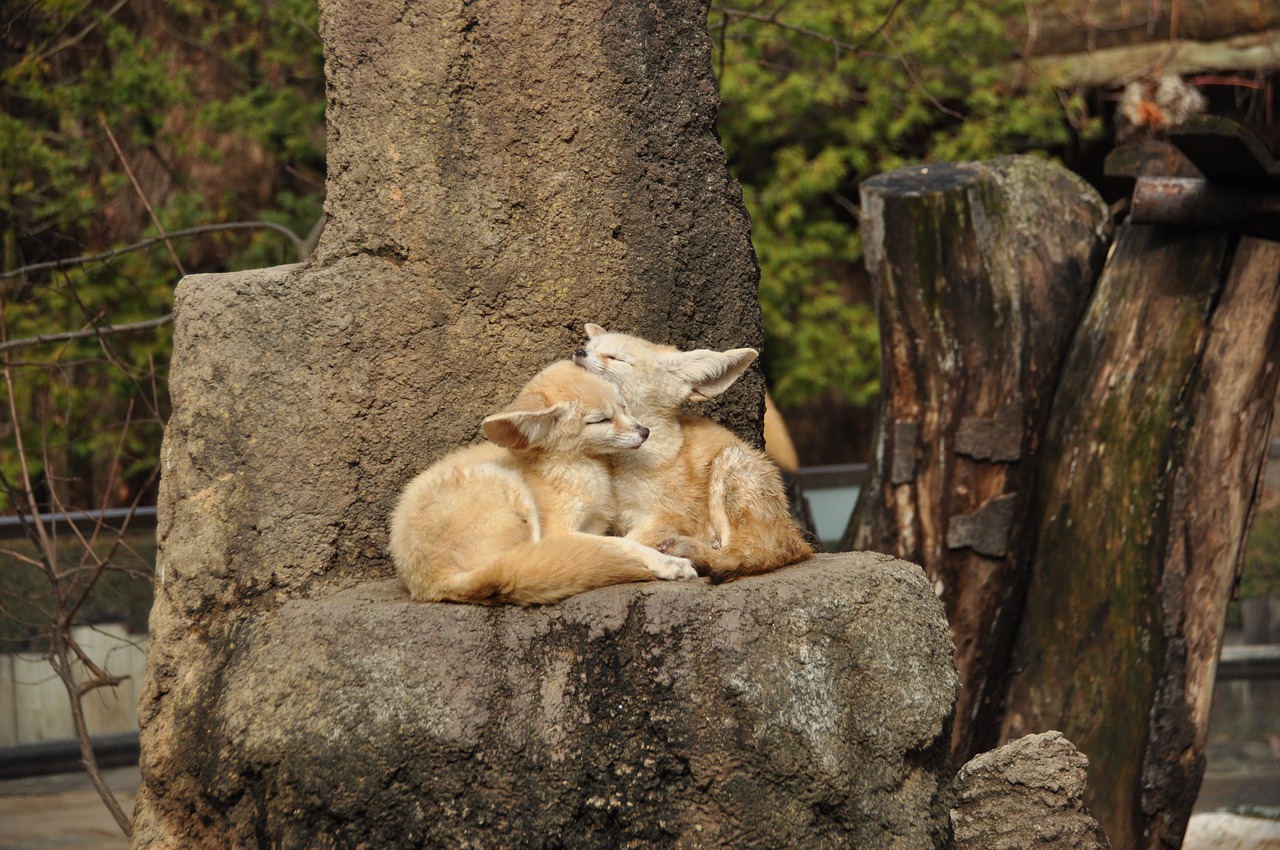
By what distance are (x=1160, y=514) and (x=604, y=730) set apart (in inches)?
147

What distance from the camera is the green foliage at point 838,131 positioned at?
12.5 metres

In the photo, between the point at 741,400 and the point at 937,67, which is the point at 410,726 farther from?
the point at 937,67

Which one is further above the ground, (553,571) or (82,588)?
(553,571)

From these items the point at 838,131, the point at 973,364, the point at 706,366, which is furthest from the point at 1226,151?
the point at 838,131

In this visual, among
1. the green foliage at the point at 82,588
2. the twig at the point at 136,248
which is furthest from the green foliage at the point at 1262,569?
the green foliage at the point at 82,588

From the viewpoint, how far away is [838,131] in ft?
43.4

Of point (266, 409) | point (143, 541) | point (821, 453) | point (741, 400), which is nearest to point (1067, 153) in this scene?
point (821, 453)

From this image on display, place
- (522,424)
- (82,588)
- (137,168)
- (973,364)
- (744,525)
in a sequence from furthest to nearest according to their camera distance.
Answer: (137,168) < (82,588) < (973,364) < (744,525) < (522,424)

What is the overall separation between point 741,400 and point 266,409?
4.55ft

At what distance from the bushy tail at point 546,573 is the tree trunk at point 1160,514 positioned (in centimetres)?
354

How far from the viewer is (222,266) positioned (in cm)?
1252

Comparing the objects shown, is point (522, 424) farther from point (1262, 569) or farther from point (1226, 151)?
point (1262, 569)

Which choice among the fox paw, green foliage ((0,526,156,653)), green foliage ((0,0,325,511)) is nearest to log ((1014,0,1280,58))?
green foliage ((0,0,325,511))

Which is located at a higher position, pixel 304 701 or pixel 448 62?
pixel 448 62
